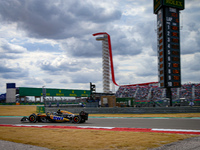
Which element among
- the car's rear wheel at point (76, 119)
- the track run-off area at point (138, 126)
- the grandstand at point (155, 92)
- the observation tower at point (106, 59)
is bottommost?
the track run-off area at point (138, 126)

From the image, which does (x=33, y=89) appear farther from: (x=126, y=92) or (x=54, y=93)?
(x=126, y=92)

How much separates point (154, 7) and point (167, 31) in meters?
5.17

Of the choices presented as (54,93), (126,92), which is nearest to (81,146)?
(54,93)

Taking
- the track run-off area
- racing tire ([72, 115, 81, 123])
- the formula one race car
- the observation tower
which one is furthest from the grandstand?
racing tire ([72, 115, 81, 123])

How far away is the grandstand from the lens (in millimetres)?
60338

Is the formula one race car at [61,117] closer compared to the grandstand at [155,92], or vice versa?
the formula one race car at [61,117]

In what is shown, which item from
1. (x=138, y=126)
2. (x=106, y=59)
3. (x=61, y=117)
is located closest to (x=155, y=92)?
(x=106, y=59)

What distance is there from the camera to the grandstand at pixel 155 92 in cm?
6034

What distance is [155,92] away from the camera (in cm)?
6775

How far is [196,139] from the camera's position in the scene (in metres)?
9.14

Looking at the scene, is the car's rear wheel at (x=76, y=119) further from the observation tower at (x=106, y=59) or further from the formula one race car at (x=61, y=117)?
the observation tower at (x=106, y=59)

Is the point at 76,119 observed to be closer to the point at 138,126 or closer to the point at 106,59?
the point at 138,126

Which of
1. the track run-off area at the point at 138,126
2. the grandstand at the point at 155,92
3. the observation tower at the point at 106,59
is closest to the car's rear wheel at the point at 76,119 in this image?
the track run-off area at the point at 138,126

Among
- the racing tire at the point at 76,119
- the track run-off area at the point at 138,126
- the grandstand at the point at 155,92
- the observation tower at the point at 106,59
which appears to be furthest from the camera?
the observation tower at the point at 106,59
